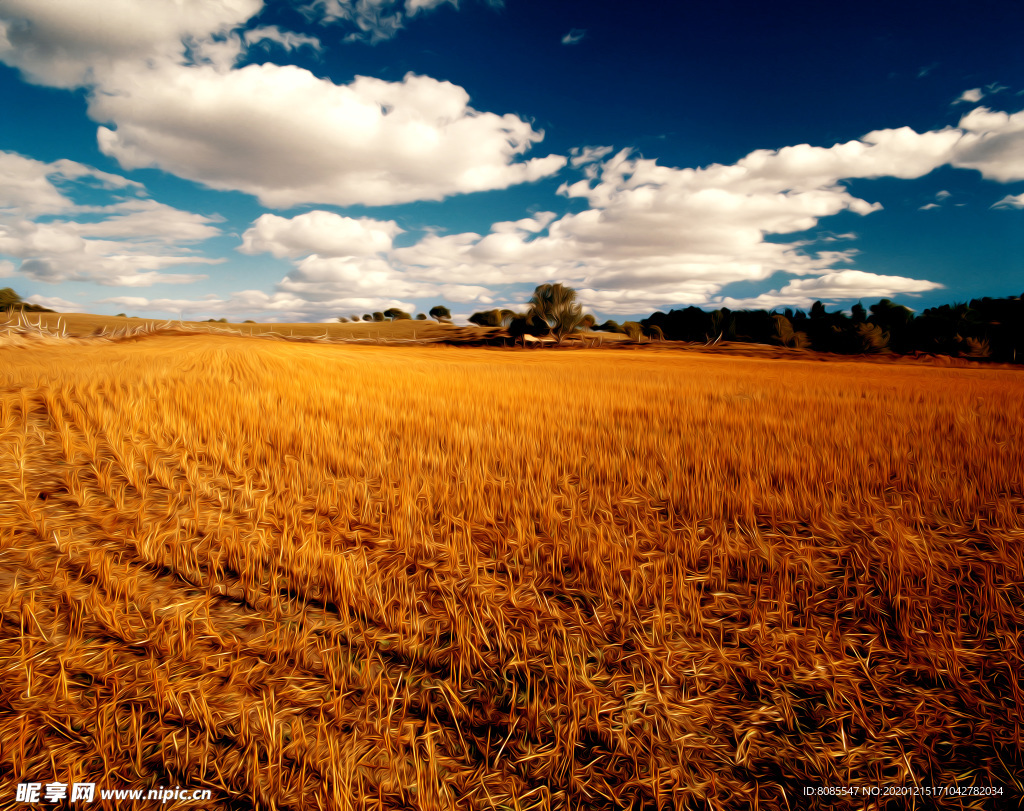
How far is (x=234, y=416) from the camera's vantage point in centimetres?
438

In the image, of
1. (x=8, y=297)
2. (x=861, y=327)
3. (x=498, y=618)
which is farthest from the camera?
(x=861, y=327)

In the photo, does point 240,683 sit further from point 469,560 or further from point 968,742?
point 968,742

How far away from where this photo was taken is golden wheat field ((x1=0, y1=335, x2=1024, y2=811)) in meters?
1.46

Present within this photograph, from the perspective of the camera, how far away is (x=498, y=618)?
199 centimetres

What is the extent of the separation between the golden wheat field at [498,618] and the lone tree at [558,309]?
38363mm

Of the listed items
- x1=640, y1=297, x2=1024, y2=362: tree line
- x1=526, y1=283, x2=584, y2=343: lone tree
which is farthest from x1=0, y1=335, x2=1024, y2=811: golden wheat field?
x1=640, y1=297, x2=1024, y2=362: tree line

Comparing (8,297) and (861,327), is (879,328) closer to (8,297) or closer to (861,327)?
(861,327)

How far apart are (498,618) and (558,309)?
4105cm

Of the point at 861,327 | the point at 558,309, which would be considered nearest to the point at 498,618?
the point at 558,309

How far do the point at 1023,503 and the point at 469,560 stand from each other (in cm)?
409

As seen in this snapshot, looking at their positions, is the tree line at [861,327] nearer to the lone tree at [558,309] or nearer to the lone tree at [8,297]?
the lone tree at [558,309]

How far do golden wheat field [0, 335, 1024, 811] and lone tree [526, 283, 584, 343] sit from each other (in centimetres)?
3836

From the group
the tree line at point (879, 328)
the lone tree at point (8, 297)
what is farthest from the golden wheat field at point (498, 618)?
the tree line at point (879, 328)

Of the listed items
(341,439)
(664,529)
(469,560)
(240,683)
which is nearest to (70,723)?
(240,683)
